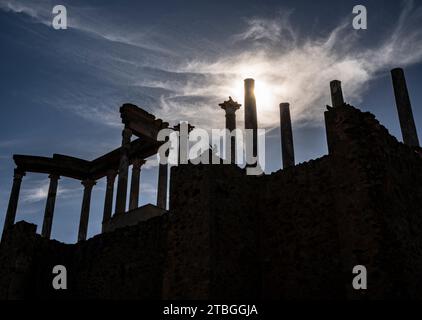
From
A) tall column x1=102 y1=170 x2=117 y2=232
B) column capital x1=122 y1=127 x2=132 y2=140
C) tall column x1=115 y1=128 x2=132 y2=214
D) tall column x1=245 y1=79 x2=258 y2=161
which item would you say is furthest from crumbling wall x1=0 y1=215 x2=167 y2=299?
tall column x1=102 y1=170 x2=117 y2=232

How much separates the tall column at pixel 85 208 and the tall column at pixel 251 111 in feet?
38.6

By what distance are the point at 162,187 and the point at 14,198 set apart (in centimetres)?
965

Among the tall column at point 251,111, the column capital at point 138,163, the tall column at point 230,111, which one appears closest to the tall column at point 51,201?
the column capital at point 138,163

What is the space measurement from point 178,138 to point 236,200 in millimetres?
13342

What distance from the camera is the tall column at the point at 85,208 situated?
2681cm

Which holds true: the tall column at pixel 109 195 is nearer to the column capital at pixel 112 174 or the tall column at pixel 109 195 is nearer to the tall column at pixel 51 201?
the column capital at pixel 112 174

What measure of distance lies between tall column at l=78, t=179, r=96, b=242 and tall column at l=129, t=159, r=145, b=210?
4530mm

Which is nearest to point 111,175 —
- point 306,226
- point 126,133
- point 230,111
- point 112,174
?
point 112,174

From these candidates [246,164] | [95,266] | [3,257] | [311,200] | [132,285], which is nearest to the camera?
[311,200]

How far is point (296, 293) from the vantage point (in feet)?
30.4

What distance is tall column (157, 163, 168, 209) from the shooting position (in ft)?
73.8

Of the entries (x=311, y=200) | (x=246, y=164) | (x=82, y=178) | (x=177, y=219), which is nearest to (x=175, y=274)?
(x=177, y=219)

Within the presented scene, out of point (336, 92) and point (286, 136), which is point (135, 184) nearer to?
point (286, 136)
